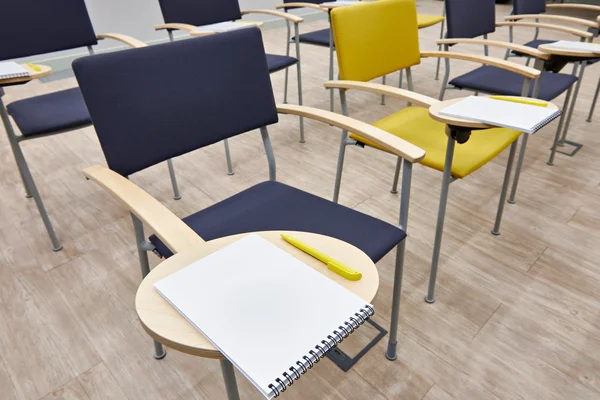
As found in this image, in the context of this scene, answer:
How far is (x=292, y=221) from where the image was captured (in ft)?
3.53

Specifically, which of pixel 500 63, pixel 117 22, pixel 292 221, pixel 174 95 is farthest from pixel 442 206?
pixel 117 22

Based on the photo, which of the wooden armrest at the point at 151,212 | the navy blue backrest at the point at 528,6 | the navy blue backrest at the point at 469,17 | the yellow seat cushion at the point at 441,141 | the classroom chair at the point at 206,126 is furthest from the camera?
the navy blue backrest at the point at 528,6

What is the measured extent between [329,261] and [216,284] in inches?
6.7

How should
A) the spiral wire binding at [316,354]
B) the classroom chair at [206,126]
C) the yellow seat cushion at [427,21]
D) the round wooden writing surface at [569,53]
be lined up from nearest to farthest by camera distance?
the spiral wire binding at [316,354] < the classroom chair at [206,126] < the round wooden writing surface at [569,53] < the yellow seat cushion at [427,21]

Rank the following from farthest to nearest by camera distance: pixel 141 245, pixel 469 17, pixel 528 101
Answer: pixel 469 17 → pixel 528 101 → pixel 141 245

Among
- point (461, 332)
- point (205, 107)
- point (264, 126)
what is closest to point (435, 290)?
point (461, 332)

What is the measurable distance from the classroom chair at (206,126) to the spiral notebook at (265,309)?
291mm

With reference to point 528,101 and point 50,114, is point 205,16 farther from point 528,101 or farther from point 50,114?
point 528,101

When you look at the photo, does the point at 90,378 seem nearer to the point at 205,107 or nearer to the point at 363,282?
the point at 205,107

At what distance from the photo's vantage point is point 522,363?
4.17 ft

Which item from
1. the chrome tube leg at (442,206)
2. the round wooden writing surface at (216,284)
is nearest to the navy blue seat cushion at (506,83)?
the chrome tube leg at (442,206)

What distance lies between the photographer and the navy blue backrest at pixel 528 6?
283 cm

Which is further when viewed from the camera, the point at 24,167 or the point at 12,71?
the point at 24,167

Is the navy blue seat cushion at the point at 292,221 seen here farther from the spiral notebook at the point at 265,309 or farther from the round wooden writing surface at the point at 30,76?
the round wooden writing surface at the point at 30,76
